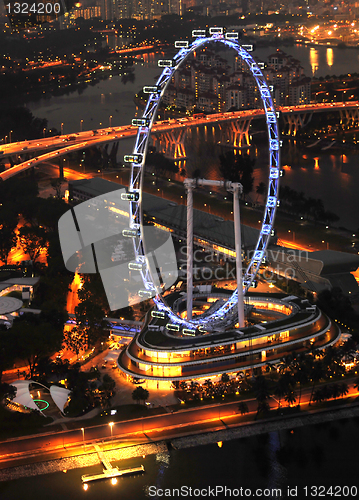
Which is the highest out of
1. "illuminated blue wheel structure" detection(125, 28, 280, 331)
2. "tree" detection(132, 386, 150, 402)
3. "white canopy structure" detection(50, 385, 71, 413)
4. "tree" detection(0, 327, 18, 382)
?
"illuminated blue wheel structure" detection(125, 28, 280, 331)

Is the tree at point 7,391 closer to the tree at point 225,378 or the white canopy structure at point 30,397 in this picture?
the white canopy structure at point 30,397

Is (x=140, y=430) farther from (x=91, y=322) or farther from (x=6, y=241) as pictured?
(x=6, y=241)

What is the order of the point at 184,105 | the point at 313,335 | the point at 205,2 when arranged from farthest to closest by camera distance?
1. the point at 205,2
2. the point at 184,105
3. the point at 313,335

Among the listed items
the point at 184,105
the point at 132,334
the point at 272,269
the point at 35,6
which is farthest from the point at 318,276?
the point at 35,6

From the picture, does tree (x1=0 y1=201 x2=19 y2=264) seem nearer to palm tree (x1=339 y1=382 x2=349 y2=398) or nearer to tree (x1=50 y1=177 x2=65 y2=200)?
tree (x1=50 y1=177 x2=65 y2=200)

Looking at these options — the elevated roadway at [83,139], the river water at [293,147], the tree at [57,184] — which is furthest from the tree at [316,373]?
the elevated roadway at [83,139]

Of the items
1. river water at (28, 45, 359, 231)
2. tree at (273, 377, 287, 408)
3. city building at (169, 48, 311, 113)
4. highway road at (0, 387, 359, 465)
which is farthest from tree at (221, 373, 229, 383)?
city building at (169, 48, 311, 113)

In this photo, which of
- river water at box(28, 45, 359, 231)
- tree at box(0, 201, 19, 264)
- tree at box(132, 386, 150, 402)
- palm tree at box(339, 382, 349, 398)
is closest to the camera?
tree at box(132, 386, 150, 402)

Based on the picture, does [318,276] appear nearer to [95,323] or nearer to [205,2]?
[95,323]
